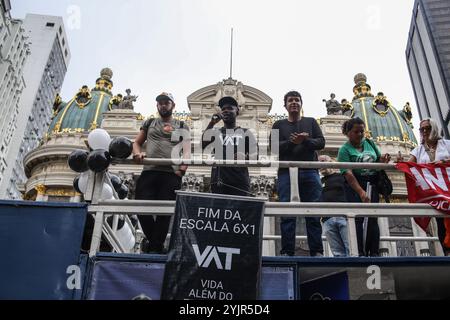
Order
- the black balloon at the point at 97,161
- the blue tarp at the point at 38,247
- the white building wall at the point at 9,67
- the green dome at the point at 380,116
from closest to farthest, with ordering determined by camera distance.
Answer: the blue tarp at the point at 38,247
the black balloon at the point at 97,161
the green dome at the point at 380,116
the white building wall at the point at 9,67

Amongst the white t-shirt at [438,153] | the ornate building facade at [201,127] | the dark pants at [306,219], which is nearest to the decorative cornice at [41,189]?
the ornate building facade at [201,127]

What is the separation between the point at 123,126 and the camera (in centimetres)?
2638

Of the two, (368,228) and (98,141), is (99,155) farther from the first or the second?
(368,228)

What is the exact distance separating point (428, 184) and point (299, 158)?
1.79m

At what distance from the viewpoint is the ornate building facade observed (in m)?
22.5

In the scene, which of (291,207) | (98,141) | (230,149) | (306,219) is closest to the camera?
(291,207)

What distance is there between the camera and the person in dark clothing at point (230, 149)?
607cm

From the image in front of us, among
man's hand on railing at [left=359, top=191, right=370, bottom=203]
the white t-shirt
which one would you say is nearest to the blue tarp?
man's hand on railing at [left=359, top=191, right=370, bottom=203]

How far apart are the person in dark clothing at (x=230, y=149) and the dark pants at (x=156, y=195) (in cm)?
60

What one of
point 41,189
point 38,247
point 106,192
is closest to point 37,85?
point 41,189

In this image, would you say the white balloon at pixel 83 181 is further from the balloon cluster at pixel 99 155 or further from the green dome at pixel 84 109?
the green dome at pixel 84 109

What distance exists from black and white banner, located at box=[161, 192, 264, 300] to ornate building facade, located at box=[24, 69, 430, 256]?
16.0 meters

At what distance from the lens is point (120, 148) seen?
5.50 metres
